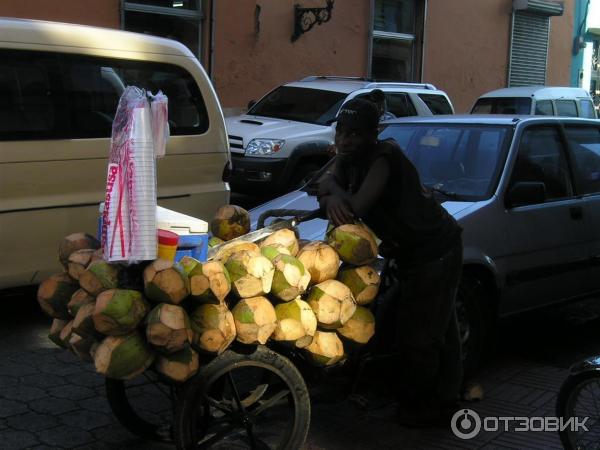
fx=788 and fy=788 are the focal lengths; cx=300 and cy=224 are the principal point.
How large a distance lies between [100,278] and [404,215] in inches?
58.9

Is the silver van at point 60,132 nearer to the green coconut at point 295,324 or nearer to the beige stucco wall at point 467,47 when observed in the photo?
the green coconut at point 295,324

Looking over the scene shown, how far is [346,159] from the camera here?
3768 millimetres

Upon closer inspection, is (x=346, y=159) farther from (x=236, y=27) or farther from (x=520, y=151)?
(x=236, y=27)

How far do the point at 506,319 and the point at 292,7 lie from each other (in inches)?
387

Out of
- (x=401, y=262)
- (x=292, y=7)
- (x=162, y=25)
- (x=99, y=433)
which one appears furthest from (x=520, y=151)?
(x=292, y=7)

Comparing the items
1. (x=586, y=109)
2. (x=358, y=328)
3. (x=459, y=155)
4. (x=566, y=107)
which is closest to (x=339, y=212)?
(x=358, y=328)

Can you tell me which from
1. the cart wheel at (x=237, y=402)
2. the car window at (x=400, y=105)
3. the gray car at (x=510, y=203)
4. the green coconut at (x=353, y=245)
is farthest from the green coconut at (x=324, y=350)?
the car window at (x=400, y=105)

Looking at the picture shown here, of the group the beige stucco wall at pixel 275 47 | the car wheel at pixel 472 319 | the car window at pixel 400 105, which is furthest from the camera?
the beige stucco wall at pixel 275 47

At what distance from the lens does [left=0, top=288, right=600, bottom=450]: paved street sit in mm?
4004

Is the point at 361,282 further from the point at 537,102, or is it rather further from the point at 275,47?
the point at 537,102

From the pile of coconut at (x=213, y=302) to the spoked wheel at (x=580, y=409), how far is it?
962 millimetres

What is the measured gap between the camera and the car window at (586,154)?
5.93m

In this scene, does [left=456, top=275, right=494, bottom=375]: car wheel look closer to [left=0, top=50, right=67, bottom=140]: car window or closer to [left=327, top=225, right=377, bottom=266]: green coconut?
[left=327, top=225, right=377, bottom=266]: green coconut

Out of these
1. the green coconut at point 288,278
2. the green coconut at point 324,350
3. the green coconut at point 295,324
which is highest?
the green coconut at point 288,278
